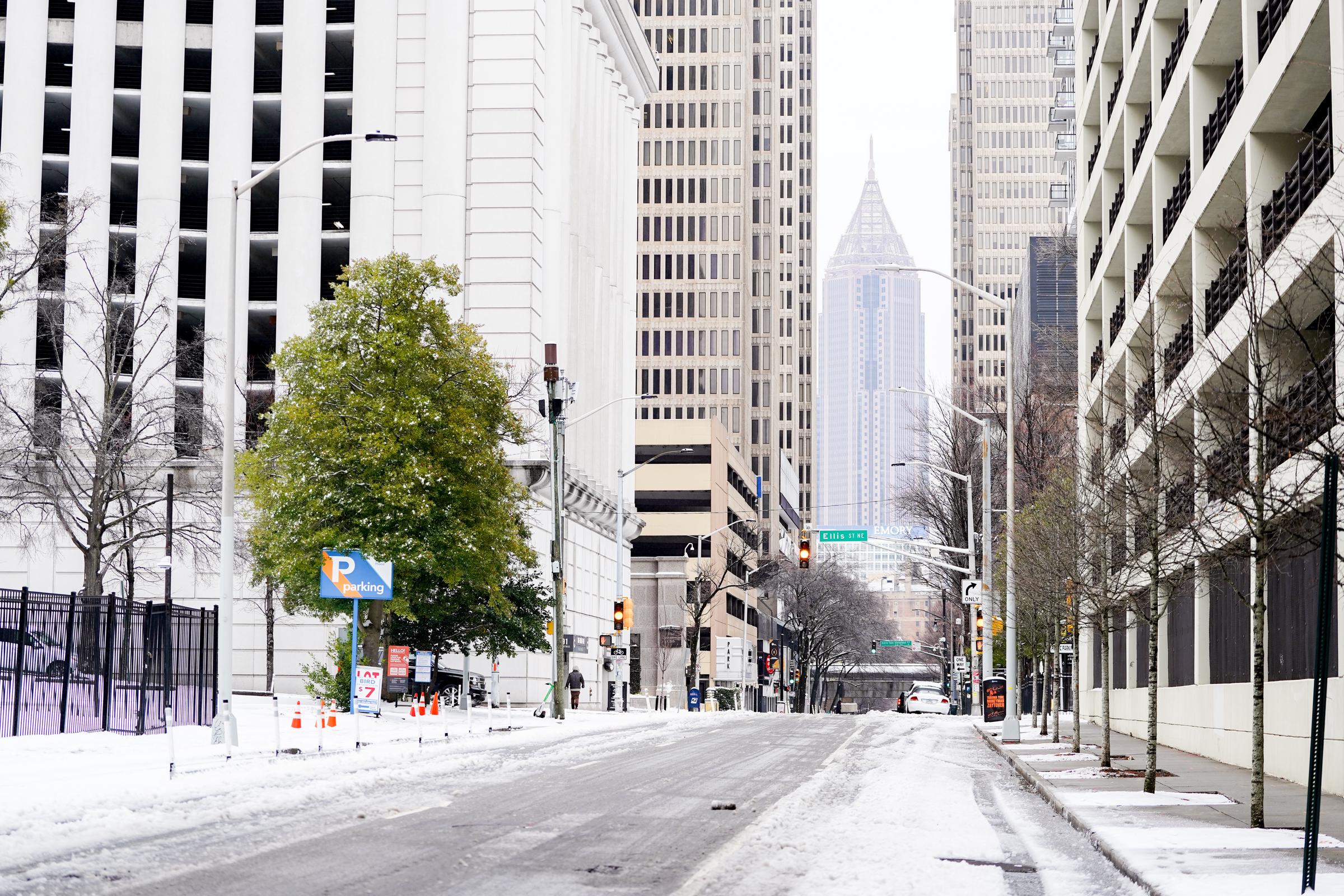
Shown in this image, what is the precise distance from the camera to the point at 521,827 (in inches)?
567

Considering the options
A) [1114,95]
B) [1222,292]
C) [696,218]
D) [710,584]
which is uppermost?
[696,218]

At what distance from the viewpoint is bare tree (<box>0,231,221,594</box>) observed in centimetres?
4700

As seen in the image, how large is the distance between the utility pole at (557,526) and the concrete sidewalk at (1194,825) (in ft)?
54.6

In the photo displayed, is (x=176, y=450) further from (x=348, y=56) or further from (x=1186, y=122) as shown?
(x=1186, y=122)

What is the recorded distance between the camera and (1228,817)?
16297mm

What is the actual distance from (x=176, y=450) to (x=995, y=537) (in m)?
31.6

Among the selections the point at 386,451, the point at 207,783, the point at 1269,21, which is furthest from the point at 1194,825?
the point at 386,451

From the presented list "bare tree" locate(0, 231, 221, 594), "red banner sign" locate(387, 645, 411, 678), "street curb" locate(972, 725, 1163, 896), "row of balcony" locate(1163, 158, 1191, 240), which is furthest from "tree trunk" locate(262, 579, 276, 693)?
"row of balcony" locate(1163, 158, 1191, 240)

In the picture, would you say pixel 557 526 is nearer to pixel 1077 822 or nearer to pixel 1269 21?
pixel 1269 21

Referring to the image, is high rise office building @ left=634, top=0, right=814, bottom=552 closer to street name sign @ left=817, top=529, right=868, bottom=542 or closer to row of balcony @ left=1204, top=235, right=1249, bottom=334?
street name sign @ left=817, top=529, right=868, bottom=542

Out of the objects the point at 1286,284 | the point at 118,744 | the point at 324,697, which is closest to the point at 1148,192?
the point at 1286,284

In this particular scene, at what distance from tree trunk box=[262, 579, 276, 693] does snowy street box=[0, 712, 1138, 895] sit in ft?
104

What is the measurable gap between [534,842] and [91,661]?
14606 millimetres

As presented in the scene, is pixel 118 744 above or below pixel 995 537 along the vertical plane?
below
